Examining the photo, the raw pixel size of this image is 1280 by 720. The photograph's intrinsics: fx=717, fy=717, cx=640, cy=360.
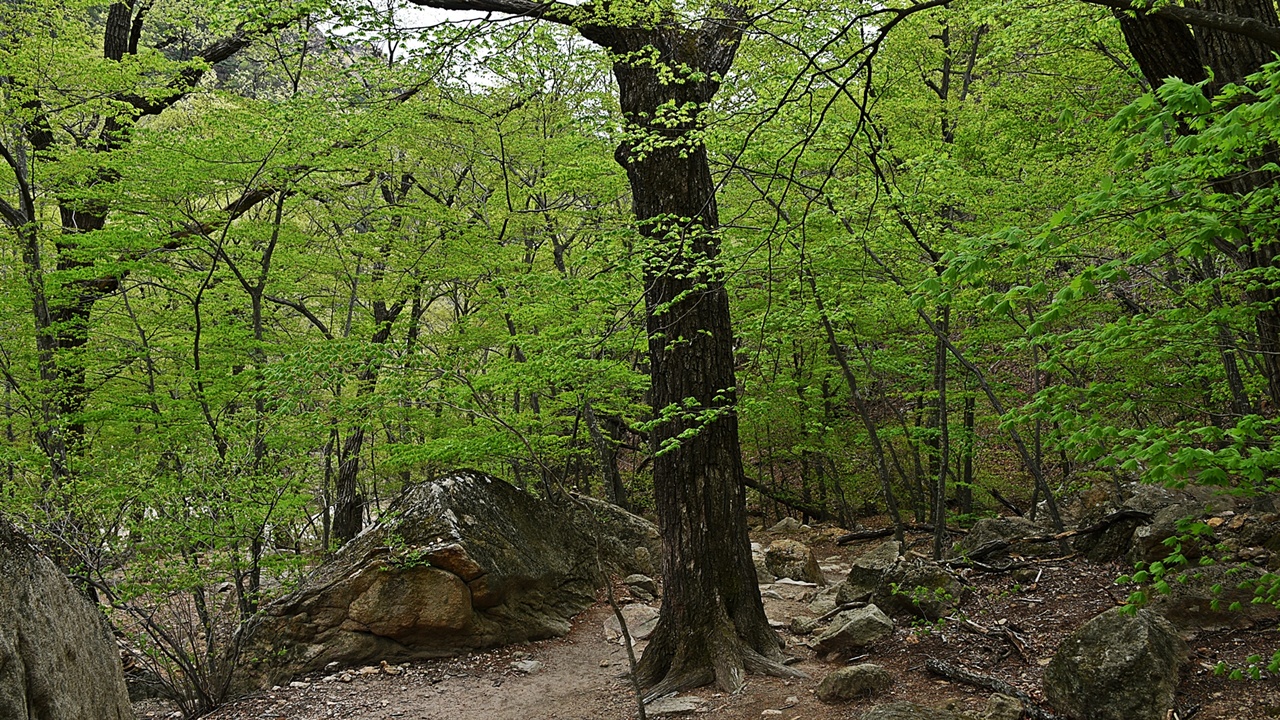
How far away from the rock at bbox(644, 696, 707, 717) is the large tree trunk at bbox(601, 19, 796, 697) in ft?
0.47

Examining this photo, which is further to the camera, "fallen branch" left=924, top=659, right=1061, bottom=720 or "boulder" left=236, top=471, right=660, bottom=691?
"boulder" left=236, top=471, right=660, bottom=691

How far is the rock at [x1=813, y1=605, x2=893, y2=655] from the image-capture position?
5387 millimetres

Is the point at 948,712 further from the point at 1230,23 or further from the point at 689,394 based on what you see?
the point at 1230,23

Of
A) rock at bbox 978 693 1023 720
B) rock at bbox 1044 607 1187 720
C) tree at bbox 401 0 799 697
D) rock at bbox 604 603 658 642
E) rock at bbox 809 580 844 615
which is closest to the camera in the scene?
rock at bbox 1044 607 1187 720

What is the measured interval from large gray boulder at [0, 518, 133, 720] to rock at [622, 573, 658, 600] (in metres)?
5.58

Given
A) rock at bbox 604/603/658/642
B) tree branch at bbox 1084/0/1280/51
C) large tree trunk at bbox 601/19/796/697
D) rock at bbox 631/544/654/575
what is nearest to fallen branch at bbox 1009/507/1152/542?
large tree trunk at bbox 601/19/796/697

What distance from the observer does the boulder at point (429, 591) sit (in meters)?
6.50

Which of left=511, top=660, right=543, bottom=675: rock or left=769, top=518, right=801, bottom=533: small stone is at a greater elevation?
left=511, top=660, right=543, bottom=675: rock

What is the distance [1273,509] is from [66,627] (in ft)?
27.2

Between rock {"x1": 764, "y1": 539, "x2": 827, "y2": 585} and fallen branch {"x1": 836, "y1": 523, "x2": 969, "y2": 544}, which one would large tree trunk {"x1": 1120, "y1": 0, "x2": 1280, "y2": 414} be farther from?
fallen branch {"x1": 836, "y1": 523, "x2": 969, "y2": 544}

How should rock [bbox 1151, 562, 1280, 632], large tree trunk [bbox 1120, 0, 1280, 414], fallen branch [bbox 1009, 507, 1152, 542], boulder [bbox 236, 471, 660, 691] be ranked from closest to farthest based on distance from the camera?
1. large tree trunk [bbox 1120, 0, 1280, 414]
2. rock [bbox 1151, 562, 1280, 632]
3. fallen branch [bbox 1009, 507, 1152, 542]
4. boulder [bbox 236, 471, 660, 691]

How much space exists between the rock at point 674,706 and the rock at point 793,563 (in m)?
4.22

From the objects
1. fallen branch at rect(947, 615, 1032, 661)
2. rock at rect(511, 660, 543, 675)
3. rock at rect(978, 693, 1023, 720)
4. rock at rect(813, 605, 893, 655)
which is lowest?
rock at rect(511, 660, 543, 675)

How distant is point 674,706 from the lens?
4.78 metres
